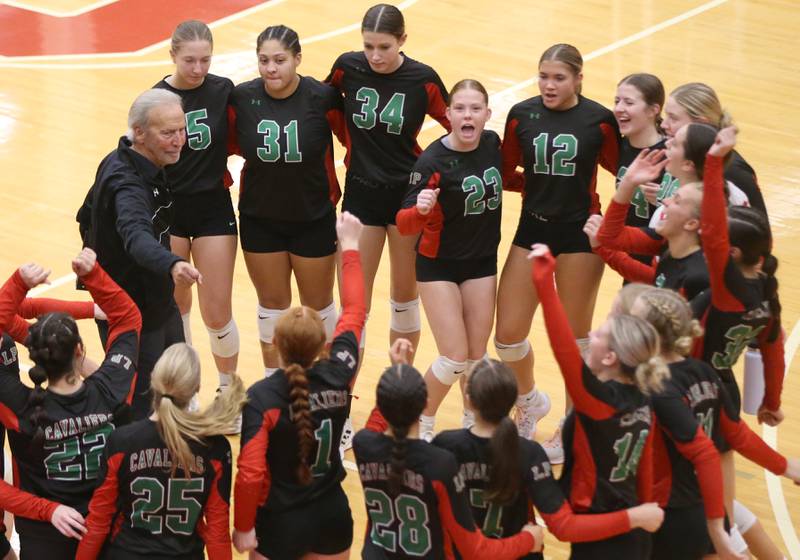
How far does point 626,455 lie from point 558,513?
13.7 inches

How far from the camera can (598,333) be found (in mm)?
4996

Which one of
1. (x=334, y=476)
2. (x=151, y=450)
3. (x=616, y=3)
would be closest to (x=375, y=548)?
(x=334, y=476)

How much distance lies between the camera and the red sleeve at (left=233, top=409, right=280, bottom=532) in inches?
198

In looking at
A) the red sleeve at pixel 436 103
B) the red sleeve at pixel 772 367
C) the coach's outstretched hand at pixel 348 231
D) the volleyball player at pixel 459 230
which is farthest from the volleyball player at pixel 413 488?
the red sleeve at pixel 436 103

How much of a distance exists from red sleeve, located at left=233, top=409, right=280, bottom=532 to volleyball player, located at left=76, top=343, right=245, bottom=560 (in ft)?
0.21

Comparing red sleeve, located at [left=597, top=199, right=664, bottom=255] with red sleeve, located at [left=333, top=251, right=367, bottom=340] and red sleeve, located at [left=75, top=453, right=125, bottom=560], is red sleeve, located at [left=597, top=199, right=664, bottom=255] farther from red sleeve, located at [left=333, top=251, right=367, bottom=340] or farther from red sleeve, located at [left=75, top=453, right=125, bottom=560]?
red sleeve, located at [left=75, top=453, right=125, bottom=560]

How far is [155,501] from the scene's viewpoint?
500 centimetres

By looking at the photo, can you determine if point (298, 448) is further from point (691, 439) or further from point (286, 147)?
point (286, 147)

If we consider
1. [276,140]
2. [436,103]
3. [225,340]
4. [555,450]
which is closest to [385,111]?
[436,103]

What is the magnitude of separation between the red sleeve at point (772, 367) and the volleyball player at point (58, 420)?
2856mm

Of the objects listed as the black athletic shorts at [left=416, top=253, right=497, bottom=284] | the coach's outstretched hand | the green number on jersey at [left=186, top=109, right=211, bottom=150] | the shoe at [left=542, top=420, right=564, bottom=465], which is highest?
the coach's outstretched hand

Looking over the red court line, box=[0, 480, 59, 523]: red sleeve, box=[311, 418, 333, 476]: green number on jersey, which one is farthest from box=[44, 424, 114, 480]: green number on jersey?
the red court line

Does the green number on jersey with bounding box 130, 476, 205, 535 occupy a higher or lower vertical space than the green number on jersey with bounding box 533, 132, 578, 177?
lower

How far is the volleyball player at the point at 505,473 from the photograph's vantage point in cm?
477
